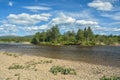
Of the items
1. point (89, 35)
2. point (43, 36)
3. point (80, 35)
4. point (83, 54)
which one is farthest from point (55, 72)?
point (43, 36)

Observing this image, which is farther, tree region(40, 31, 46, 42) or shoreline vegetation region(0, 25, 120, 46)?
tree region(40, 31, 46, 42)

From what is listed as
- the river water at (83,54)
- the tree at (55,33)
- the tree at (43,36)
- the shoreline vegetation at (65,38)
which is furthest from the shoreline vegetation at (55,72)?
the tree at (43,36)

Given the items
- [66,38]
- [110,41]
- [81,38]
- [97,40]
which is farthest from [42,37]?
[110,41]

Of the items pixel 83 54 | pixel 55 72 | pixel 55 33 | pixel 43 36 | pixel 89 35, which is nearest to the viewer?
pixel 55 72

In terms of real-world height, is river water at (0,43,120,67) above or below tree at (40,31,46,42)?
below

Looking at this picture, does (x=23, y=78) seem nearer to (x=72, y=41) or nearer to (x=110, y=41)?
(x=72, y=41)

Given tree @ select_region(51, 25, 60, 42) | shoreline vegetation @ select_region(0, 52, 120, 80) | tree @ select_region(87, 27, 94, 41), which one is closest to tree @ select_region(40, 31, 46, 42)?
tree @ select_region(51, 25, 60, 42)

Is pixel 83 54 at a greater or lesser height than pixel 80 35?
lesser

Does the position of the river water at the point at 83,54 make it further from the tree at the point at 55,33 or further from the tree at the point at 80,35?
the tree at the point at 80,35

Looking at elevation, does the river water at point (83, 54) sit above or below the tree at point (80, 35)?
below

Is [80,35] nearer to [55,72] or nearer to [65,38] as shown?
[65,38]

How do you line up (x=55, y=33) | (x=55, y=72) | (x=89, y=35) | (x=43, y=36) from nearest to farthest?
(x=55, y=72)
(x=55, y=33)
(x=89, y=35)
(x=43, y=36)

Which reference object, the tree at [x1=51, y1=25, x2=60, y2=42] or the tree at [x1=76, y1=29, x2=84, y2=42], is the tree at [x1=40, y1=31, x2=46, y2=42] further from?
the tree at [x1=76, y1=29, x2=84, y2=42]

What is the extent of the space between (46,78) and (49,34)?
148 metres
